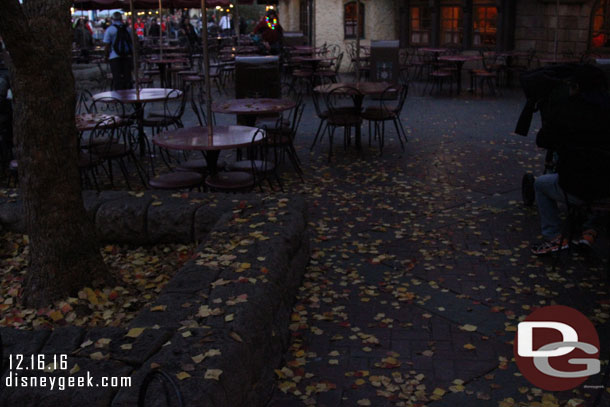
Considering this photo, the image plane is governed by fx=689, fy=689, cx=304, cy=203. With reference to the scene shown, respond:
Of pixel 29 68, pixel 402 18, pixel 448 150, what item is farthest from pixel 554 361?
pixel 402 18

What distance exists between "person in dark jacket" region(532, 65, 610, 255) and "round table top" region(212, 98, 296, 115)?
3356 millimetres

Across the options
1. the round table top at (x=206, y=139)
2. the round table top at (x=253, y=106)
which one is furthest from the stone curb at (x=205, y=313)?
the round table top at (x=253, y=106)

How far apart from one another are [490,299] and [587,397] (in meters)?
1.24

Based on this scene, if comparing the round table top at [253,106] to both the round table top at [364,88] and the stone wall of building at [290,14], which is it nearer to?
the round table top at [364,88]

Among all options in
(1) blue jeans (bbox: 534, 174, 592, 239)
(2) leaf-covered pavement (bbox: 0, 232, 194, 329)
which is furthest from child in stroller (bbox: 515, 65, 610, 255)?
(2) leaf-covered pavement (bbox: 0, 232, 194, 329)

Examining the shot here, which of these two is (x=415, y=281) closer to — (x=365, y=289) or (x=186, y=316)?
(x=365, y=289)

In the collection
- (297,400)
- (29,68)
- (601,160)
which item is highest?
(29,68)

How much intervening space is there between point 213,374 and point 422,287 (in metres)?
2.41

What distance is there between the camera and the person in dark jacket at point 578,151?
497cm

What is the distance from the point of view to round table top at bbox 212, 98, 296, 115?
7.90 metres

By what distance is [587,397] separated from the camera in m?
3.51

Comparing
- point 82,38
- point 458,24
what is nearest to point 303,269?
point 458,24

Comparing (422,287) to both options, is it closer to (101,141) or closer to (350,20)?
(101,141)

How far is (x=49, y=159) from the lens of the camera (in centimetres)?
414
